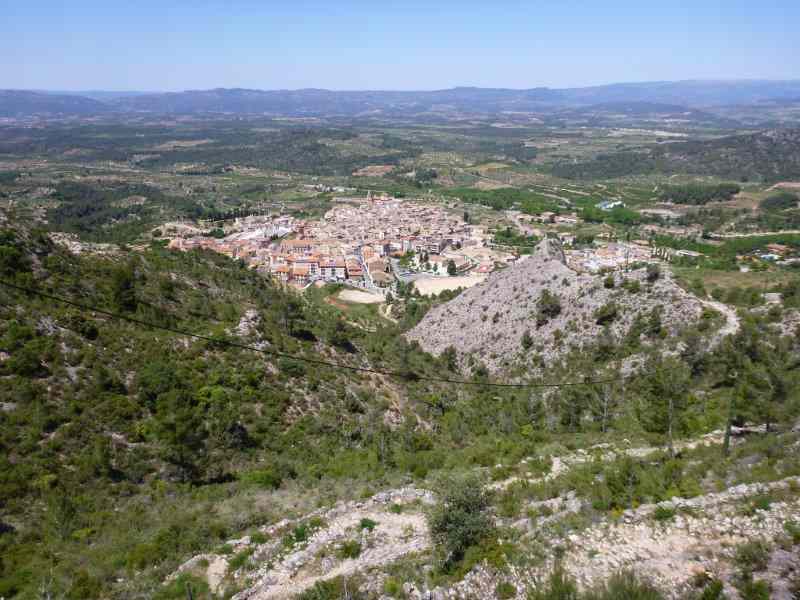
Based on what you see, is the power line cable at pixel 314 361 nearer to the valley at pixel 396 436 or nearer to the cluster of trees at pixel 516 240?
the valley at pixel 396 436

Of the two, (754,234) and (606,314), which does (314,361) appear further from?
(754,234)

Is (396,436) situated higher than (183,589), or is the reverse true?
(183,589)

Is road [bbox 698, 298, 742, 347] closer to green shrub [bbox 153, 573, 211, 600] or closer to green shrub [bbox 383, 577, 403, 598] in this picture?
green shrub [bbox 383, 577, 403, 598]

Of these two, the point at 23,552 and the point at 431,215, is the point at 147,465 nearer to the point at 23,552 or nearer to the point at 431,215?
the point at 23,552

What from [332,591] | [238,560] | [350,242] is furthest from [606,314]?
[350,242]

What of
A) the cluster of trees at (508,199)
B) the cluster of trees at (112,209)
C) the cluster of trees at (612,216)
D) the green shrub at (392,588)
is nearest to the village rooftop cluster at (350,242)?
the cluster of trees at (508,199)

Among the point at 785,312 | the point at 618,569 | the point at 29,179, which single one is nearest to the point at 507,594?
the point at 618,569
